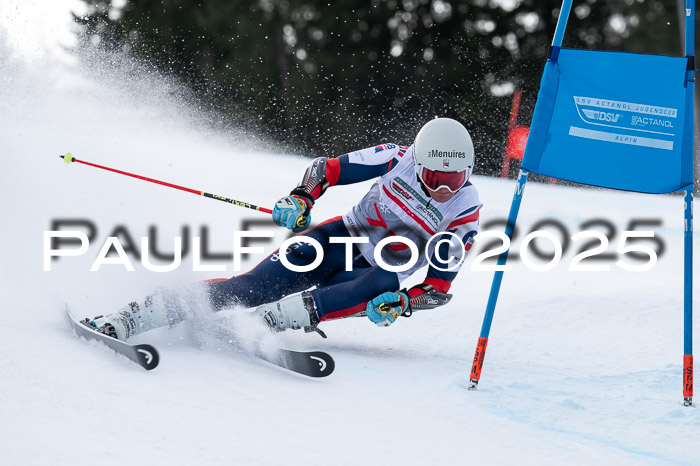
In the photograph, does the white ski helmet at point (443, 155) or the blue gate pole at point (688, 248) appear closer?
the blue gate pole at point (688, 248)

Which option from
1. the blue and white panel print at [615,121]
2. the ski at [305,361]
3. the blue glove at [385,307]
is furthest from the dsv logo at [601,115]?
the ski at [305,361]

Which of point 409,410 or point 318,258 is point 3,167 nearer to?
point 318,258

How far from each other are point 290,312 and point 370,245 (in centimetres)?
64

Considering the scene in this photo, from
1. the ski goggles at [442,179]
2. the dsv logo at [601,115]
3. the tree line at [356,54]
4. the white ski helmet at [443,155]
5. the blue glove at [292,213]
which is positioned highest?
the tree line at [356,54]

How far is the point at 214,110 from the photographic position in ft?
59.1

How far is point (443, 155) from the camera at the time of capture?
11.5 ft

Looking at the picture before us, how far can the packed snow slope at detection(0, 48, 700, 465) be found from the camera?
2.33 meters

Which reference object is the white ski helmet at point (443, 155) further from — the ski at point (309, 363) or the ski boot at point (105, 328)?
the ski boot at point (105, 328)

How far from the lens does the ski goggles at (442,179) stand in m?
3.55

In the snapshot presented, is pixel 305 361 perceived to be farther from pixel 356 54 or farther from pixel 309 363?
pixel 356 54

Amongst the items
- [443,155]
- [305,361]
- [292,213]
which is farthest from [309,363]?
[443,155]

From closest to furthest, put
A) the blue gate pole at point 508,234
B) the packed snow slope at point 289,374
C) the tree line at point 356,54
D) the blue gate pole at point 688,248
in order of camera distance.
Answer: the packed snow slope at point 289,374 → the blue gate pole at point 688,248 → the blue gate pole at point 508,234 → the tree line at point 356,54

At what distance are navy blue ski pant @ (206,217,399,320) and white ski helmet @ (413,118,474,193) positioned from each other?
514 mm

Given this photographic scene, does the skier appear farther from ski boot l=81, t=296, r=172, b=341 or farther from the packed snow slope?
the packed snow slope
